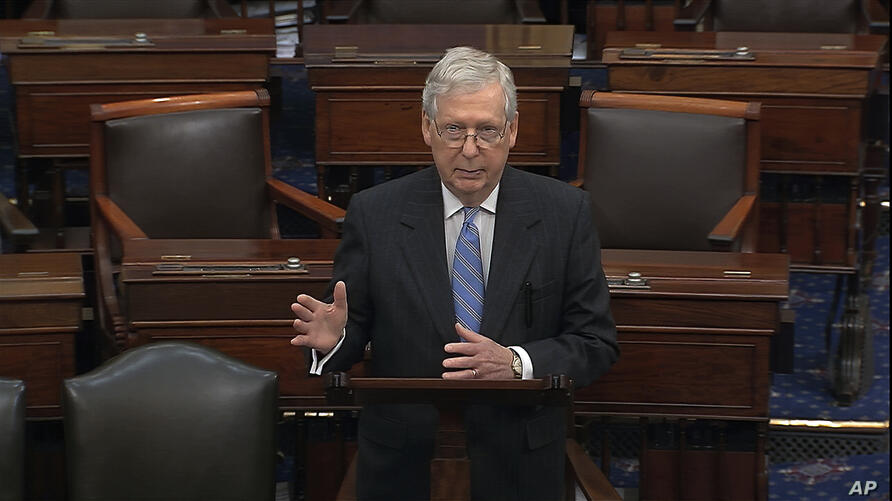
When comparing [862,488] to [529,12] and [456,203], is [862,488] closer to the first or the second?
[456,203]

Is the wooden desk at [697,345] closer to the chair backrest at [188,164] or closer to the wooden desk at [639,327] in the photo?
the wooden desk at [639,327]

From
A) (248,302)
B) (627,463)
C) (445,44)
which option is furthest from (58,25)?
(627,463)

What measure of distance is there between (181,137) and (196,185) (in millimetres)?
75

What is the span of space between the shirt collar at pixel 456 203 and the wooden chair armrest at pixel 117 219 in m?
0.73

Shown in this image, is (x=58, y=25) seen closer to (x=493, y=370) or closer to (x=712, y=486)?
(x=712, y=486)

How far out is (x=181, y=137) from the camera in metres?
2.19

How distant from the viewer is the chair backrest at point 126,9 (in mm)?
2853

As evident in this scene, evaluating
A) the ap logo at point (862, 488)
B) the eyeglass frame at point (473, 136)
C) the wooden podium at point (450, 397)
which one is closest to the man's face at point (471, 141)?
the eyeglass frame at point (473, 136)

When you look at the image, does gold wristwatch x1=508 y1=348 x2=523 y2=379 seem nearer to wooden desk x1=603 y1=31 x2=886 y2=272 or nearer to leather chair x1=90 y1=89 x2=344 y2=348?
leather chair x1=90 y1=89 x2=344 y2=348

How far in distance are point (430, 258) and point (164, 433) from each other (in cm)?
39

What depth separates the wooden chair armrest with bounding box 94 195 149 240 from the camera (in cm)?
199

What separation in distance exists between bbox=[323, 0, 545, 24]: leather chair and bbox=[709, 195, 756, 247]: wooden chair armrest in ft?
2.84

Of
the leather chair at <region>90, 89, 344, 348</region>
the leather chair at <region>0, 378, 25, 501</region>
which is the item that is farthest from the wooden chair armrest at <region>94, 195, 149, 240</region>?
the leather chair at <region>0, 378, 25, 501</region>

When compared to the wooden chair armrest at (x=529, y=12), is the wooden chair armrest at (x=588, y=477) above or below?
below
